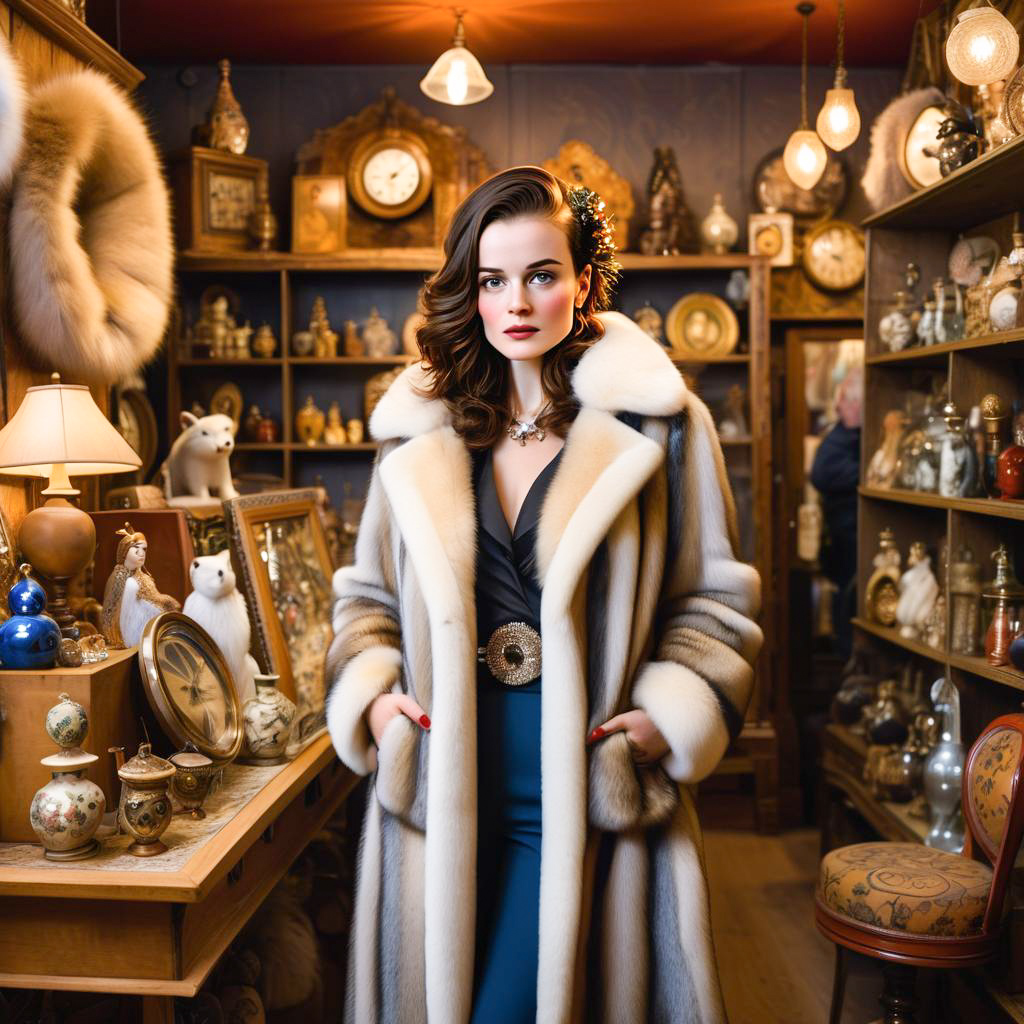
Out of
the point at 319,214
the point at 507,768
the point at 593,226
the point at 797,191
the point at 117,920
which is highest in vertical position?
the point at 797,191

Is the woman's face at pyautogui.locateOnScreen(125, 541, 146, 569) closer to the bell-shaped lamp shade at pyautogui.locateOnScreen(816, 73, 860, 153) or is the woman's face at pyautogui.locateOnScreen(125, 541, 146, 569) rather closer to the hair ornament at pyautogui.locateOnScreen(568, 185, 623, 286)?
the hair ornament at pyautogui.locateOnScreen(568, 185, 623, 286)

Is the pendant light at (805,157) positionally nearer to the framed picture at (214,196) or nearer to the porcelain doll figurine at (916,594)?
the porcelain doll figurine at (916,594)

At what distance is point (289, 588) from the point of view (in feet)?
9.76

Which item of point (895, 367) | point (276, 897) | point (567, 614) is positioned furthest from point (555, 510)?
point (895, 367)

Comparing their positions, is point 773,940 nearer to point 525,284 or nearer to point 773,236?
point 525,284

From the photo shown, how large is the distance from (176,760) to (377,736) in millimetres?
457

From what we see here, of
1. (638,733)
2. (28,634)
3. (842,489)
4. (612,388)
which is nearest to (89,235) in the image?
(28,634)

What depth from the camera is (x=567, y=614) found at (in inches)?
62.9

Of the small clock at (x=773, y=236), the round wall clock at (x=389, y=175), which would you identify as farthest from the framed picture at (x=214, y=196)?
the small clock at (x=773, y=236)

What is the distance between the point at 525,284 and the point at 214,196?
326 centimetres

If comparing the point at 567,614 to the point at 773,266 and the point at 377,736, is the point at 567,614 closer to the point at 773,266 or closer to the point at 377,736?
the point at 377,736

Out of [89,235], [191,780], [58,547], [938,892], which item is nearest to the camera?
[191,780]

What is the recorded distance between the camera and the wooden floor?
3.13 metres

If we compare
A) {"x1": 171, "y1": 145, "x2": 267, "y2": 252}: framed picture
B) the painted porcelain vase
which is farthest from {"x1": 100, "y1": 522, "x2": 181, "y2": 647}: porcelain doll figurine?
{"x1": 171, "y1": 145, "x2": 267, "y2": 252}: framed picture
